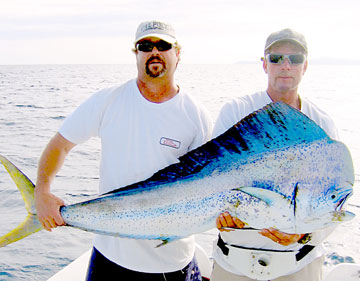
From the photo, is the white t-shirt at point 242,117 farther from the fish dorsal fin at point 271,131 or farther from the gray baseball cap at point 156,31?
the gray baseball cap at point 156,31

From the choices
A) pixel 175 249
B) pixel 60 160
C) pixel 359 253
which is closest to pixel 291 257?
pixel 175 249

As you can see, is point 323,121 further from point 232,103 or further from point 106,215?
point 106,215

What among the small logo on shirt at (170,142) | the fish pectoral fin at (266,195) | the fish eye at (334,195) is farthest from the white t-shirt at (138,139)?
the fish eye at (334,195)

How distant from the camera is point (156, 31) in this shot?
8.38ft

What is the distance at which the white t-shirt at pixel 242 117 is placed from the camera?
2209mm

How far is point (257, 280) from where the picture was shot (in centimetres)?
226

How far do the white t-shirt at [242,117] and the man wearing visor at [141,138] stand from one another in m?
0.21

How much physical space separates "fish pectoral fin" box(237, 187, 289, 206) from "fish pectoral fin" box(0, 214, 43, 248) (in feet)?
3.78

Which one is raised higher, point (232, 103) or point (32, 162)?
point (232, 103)

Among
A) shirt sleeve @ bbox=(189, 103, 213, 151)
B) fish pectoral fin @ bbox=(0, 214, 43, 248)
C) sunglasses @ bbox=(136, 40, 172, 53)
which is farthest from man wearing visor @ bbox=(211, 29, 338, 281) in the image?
fish pectoral fin @ bbox=(0, 214, 43, 248)

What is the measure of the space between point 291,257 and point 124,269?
3.14ft

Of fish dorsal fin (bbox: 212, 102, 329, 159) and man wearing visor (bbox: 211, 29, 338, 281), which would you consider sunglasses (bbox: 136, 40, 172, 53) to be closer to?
man wearing visor (bbox: 211, 29, 338, 281)

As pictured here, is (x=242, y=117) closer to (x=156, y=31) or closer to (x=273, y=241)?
(x=273, y=241)

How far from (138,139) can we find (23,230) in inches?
31.3
